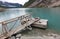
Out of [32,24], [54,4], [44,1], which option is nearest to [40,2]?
[44,1]

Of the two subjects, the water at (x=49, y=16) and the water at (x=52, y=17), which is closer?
the water at (x=52, y=17)

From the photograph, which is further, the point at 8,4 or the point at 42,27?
the point at 8,4

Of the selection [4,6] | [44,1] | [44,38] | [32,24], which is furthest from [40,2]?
[44,38]

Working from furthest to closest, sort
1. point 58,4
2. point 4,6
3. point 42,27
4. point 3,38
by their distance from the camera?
point 4,6, point 58,4, point 42,27, point 3,38

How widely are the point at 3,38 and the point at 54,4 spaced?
114 meters

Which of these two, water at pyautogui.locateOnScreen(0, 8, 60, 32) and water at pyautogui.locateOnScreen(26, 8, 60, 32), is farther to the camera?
water at pyautogui.locateOnScreen(0, 8, 60, 32)

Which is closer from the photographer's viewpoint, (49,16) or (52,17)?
(52,17)

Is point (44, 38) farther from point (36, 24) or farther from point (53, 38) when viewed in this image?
point (36, 24)

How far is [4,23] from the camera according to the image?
18.9m

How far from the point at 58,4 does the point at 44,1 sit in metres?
20.3

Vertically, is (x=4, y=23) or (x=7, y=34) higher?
(x=4, y=23)

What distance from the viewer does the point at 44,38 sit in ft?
67.5

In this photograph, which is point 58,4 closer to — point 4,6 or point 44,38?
point 4,6

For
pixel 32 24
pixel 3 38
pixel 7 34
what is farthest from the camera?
pixel 32 24
